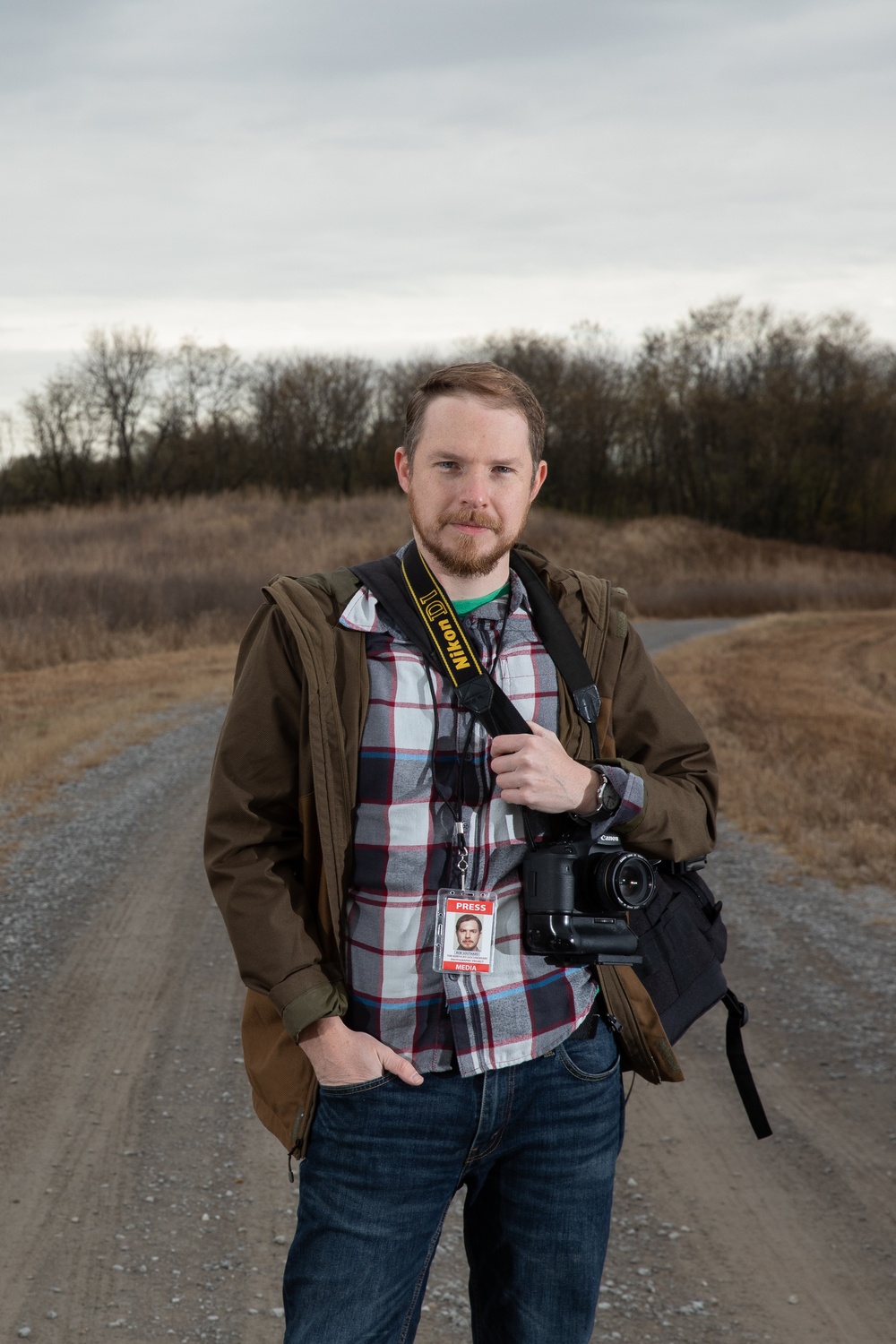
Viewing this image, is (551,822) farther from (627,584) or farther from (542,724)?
(627,584)

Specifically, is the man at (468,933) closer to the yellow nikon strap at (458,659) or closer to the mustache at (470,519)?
the yellow nikon strap at (458,659)

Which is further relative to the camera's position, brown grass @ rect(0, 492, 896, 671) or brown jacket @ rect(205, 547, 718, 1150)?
brown grass @ rect(0, 492, 896, 671)

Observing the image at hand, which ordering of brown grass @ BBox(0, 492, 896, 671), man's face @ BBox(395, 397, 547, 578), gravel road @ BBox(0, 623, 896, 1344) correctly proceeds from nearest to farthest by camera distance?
man's face @ BBox(395, 397, 547, 578) < gravel road @ BBox(0, 623, 896, 1344) < brown grass @ BBox(0, 492, 896, 671)

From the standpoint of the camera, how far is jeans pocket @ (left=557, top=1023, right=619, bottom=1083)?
1.98m

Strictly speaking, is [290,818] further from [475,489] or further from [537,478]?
[537,478]

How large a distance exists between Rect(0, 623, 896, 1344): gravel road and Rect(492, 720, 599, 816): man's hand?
192cm

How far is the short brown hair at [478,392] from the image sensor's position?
6.78 ft

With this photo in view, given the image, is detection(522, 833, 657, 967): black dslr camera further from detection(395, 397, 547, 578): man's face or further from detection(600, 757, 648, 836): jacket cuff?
detection(395, 397, 547, 578): man's face

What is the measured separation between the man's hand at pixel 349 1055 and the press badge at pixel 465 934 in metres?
0.16

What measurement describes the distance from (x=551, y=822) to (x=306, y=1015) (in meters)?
0.53

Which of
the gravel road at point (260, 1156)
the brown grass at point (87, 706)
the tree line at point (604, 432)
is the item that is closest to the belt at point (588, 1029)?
the gravel road at point (260, 1156)

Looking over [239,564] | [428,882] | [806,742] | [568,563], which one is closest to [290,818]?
[428,882]

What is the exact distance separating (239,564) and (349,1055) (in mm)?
27126

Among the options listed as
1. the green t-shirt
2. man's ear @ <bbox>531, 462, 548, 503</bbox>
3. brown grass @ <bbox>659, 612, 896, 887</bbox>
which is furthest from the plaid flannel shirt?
brown grass @ <bbox>659, 612, 896, 887</bbox>
